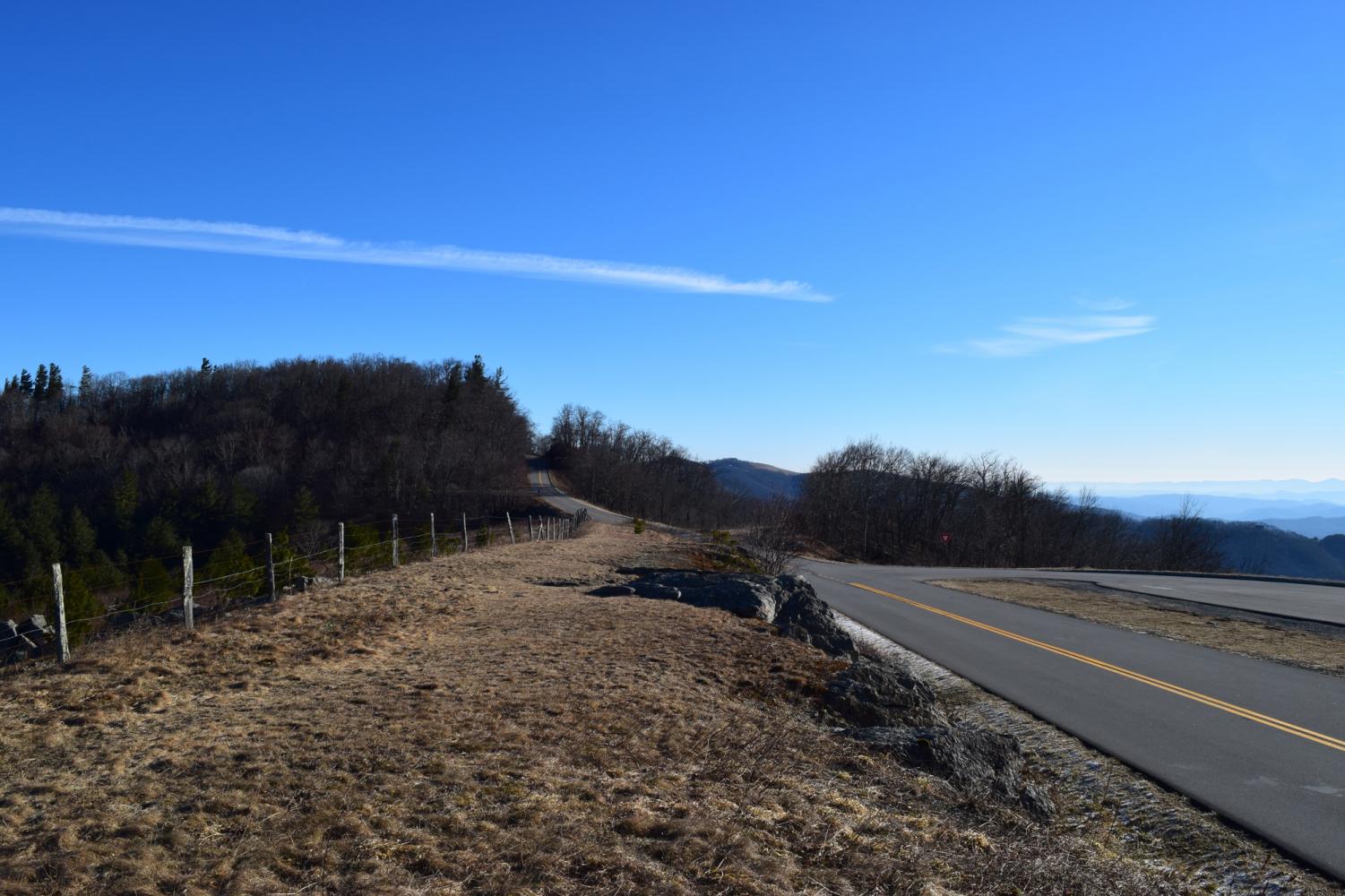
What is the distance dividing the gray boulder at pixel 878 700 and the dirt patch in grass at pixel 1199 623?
318 inches

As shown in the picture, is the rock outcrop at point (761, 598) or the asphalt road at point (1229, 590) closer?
the rock outcrop at point (761, 598)

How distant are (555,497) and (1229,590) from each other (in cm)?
7018

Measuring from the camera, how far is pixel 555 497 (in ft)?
297

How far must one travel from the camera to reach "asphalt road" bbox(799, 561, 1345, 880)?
7.37 m

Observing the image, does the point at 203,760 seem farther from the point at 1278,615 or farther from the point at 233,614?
the point at 1278,615

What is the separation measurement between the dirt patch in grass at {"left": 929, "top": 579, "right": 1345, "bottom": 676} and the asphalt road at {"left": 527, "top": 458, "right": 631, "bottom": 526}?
38714mm

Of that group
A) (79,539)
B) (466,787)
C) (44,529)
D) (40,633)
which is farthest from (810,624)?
(44,529)

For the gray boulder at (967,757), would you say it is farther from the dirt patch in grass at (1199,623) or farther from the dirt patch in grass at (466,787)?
the dirt patch in grass at (1199,623)

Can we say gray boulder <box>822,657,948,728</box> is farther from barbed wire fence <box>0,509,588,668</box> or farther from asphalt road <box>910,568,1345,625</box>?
asphalt road <box>910,568,1345,625</box>

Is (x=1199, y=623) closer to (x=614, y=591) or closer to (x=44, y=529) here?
(x=614, y=591)

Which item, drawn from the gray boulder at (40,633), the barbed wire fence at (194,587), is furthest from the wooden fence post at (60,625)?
the gray boulder at (40,633)

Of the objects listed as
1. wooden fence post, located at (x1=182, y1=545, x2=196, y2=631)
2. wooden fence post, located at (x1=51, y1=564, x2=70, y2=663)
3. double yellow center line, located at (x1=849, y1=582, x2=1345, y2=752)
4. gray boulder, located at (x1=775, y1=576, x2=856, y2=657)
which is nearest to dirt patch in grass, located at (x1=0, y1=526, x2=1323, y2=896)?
wooden fence post, located at (x1=51, y1=564, x2=70, y2=663)

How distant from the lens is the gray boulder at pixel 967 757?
7352mm

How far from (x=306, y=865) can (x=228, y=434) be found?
118862 millimetres
